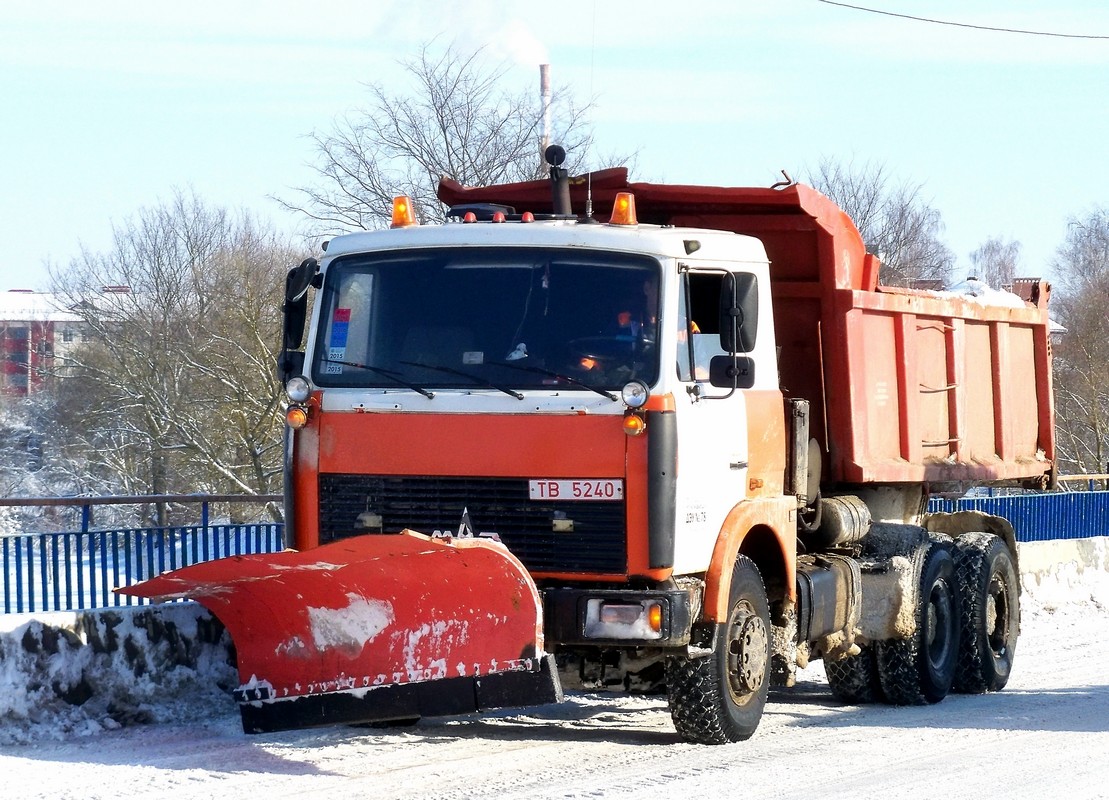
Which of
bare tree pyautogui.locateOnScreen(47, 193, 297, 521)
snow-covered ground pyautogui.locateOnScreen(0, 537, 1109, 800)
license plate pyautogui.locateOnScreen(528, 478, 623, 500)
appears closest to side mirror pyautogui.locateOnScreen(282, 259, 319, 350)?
license plate pyautogui.locateOnScreen(528, 478, 623, 500)

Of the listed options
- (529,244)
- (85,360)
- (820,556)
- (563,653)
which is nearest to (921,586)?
(820,556)

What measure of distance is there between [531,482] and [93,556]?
5.28m

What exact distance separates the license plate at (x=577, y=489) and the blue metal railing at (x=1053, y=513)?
10593 mm

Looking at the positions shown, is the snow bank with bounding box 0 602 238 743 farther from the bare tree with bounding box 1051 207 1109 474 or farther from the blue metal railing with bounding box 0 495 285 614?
the bare tree with bounding box 1051 207 1109 474

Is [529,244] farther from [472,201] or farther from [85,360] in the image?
[85,360]

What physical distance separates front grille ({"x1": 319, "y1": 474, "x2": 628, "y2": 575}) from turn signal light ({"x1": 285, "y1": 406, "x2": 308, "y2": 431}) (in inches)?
14.4

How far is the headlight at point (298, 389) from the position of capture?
7.57 metres

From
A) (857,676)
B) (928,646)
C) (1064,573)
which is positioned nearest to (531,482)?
(857,676)

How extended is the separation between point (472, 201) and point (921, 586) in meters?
3.99

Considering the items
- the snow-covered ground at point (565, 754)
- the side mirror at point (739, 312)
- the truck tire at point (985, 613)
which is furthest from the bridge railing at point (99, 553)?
the truck tire at point (985, 613)

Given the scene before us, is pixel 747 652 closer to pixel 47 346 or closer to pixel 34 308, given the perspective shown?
pixel 47 346

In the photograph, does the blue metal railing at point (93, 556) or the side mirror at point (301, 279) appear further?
the blue metal railing at point (93, 556)

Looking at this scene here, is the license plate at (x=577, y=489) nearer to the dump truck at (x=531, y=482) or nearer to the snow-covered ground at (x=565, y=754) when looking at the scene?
the dump truck at (x=531, y=482)

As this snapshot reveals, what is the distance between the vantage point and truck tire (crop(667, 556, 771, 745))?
7.51 meters
